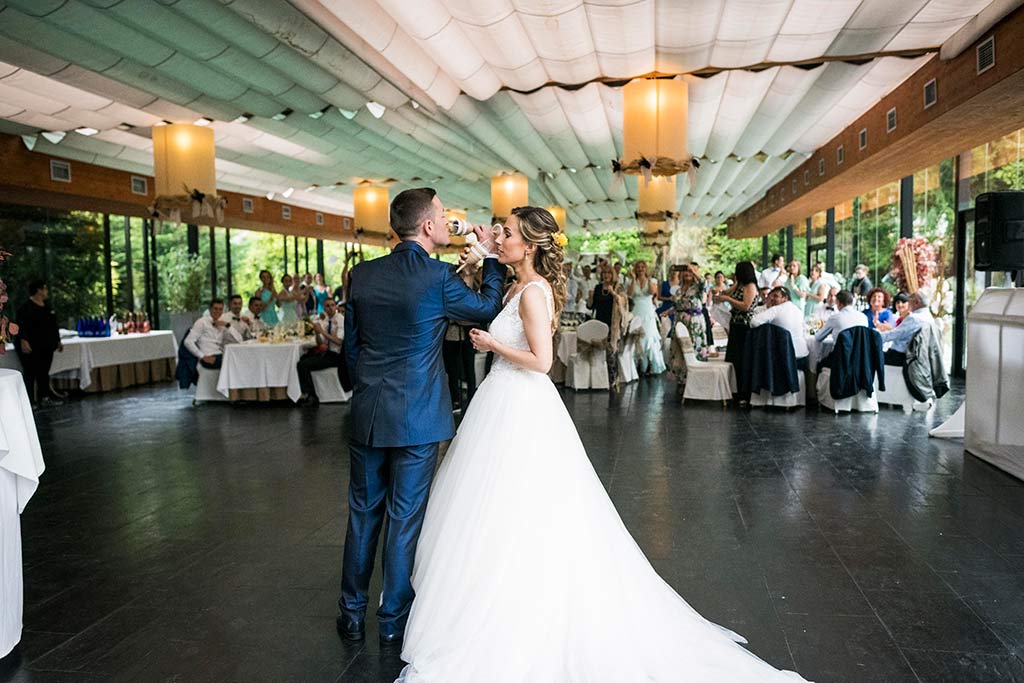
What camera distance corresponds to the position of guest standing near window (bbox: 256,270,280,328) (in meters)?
10.7

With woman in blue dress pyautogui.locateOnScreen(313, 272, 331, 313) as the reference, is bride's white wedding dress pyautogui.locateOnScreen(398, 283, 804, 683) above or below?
below

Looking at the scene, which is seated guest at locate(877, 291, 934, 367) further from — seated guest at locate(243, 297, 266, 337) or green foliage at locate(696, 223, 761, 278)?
green foliage at locate(696, 223, 761, 278)

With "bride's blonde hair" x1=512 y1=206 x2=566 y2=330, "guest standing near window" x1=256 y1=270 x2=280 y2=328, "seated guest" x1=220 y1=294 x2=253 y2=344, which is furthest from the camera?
"guest standing near window" x1=256 y1=270 x2=280 y2=328

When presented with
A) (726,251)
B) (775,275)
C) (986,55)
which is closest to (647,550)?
(986,55)

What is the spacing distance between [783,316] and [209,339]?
6.28 m

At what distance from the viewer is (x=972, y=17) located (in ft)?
17.6

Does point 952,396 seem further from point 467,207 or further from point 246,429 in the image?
point 467,207

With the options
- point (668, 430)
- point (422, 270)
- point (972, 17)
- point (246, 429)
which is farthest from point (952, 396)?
point (422, 270)

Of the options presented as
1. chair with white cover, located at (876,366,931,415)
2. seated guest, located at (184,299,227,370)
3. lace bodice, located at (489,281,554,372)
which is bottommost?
chair with white cover, located at (876,366,931,415)

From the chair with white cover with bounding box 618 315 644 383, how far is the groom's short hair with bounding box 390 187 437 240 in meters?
7.77

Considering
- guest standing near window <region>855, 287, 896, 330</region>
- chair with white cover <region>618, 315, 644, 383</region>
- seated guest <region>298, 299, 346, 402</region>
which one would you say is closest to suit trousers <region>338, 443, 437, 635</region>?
seated guest <region>298, 299, 346, 402</region>

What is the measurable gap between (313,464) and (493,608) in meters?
3.51

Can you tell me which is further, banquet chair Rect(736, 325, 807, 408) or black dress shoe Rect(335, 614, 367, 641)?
banquet chair Rect(736, 325, 807, 408)

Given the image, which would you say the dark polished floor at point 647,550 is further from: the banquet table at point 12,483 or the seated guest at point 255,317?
the seated guest at point 255,317
